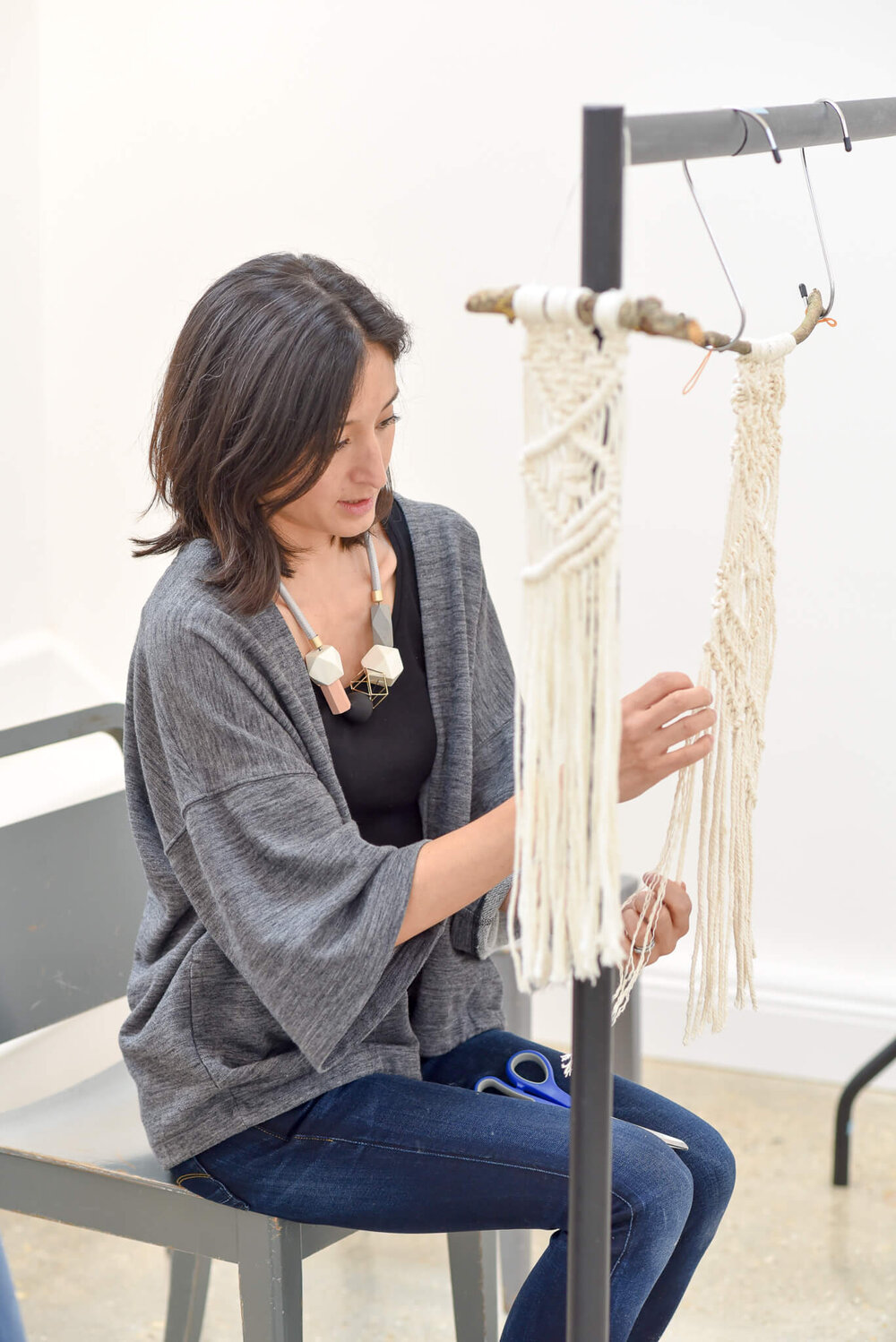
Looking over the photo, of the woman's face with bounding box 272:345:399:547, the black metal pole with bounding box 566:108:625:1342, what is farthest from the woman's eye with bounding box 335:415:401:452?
the black metal pole with bounding box 566:108:625:1342

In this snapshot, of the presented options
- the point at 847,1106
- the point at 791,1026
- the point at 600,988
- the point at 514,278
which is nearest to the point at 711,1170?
the point at 600,988

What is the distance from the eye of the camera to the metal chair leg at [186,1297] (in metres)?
1.43

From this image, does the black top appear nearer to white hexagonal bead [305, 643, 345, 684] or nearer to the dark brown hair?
white hexagonal bead [305, 643, 345, 684]

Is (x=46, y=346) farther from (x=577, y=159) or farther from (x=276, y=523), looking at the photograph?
(x=276, y=523)

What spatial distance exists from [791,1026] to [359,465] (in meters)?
1.46

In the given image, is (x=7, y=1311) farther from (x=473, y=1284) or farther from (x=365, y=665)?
(x=365, y=665)

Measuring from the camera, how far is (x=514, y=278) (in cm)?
212

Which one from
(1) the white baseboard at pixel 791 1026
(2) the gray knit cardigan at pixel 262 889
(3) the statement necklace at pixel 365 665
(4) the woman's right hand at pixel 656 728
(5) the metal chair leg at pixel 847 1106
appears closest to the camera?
(4) the woman's right hand at pixel 656 728

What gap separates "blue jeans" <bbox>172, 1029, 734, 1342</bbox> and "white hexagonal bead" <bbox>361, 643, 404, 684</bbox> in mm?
319

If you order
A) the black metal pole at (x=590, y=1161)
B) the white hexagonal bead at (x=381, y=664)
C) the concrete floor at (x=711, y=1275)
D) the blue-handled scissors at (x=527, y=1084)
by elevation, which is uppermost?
the white hexagonal bead at (x=381, y=664)

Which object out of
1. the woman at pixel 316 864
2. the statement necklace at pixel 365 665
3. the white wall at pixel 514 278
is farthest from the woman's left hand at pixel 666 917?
the white wall at pixel 514 278

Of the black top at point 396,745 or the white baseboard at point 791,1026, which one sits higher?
the black top at point 396,745

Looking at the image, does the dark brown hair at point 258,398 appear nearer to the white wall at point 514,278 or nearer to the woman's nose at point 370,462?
the woman's nose at point 370,462

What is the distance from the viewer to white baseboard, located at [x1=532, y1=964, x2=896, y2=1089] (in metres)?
2.16
